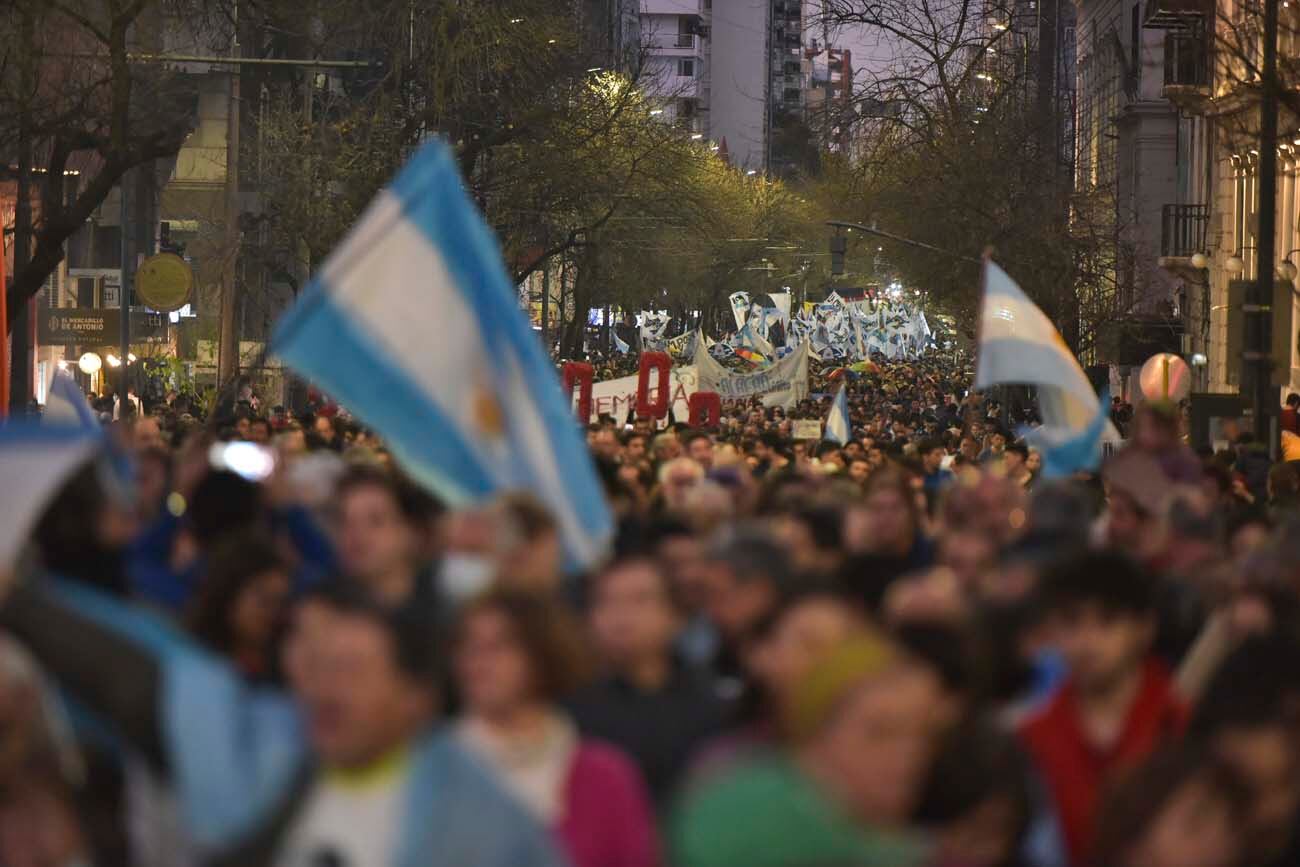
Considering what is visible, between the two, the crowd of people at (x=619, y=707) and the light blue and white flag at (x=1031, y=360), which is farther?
the light blue and white flag at (x=1031, y=360)

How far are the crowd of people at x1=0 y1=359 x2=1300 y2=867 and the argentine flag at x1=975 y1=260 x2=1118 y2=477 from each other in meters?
7.42

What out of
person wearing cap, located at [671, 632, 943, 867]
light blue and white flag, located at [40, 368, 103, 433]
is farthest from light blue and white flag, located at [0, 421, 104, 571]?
light blue and white flag, located at [40, 368, 103, 433]

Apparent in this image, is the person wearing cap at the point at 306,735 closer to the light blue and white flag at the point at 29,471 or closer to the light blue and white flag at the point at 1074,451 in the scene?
the light blue and white flag at the point at 29,471

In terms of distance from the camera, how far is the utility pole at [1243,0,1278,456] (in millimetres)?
19297

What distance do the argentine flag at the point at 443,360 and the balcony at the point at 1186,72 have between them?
32714mm

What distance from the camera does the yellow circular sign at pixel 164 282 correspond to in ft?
107

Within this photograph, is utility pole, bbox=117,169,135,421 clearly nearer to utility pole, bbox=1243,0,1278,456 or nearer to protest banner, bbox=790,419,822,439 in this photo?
protest banner, bbox=790,419,822,439

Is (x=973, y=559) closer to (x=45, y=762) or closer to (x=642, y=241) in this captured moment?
(x=45, y=762)

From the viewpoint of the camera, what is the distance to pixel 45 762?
184 inches

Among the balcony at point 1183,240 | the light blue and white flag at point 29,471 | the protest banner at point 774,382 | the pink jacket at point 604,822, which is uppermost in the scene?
the balcony at point 1183,240

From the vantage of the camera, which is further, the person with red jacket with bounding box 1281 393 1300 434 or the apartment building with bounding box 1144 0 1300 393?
the apartment building with bounding box 1144 0 1300 393

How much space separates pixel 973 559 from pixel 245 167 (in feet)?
139

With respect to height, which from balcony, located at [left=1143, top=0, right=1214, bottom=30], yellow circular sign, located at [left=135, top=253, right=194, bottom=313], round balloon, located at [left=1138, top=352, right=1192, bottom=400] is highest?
balcony, located at [left=1143, top=0, right=1214, bottom=30]

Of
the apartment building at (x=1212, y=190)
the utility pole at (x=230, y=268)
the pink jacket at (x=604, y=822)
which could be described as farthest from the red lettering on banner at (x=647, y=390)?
the pink jacket at (x=604, y=822)
